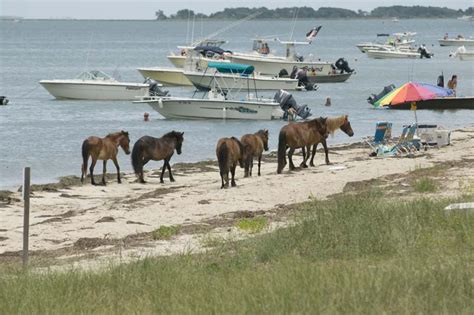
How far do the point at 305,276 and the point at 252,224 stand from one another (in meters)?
5.92

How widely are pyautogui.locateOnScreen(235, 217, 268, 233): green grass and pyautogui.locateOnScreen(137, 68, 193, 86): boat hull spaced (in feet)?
150

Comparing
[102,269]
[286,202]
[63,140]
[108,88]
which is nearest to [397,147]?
[286,202]

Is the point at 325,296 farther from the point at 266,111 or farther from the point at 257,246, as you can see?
the point at 266,111

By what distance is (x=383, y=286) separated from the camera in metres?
9.91

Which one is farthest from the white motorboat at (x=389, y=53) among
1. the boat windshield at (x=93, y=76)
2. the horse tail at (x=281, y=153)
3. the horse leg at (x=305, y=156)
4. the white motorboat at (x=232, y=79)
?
the horse tail at (x=281, y=153)

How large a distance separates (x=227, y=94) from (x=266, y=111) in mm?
2700

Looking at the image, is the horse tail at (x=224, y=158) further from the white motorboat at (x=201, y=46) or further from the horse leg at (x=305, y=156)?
the white motorboat at (x=201, y=46)

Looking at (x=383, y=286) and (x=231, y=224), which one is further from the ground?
(x=383, y=286)

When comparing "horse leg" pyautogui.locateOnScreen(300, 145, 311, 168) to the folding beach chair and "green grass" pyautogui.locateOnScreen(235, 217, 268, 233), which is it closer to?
the folding beach chair

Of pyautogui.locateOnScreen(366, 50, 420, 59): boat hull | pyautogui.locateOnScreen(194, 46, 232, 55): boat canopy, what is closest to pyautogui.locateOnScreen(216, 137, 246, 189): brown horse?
pyautogui.locateOnScreen(194, 46, 232, 55): boat canopy

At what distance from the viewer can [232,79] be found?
163 feet

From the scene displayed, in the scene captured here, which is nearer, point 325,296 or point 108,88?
point 325,296

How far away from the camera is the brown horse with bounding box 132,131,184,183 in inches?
974

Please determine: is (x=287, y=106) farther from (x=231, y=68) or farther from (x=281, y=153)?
(x=281, y=153)
